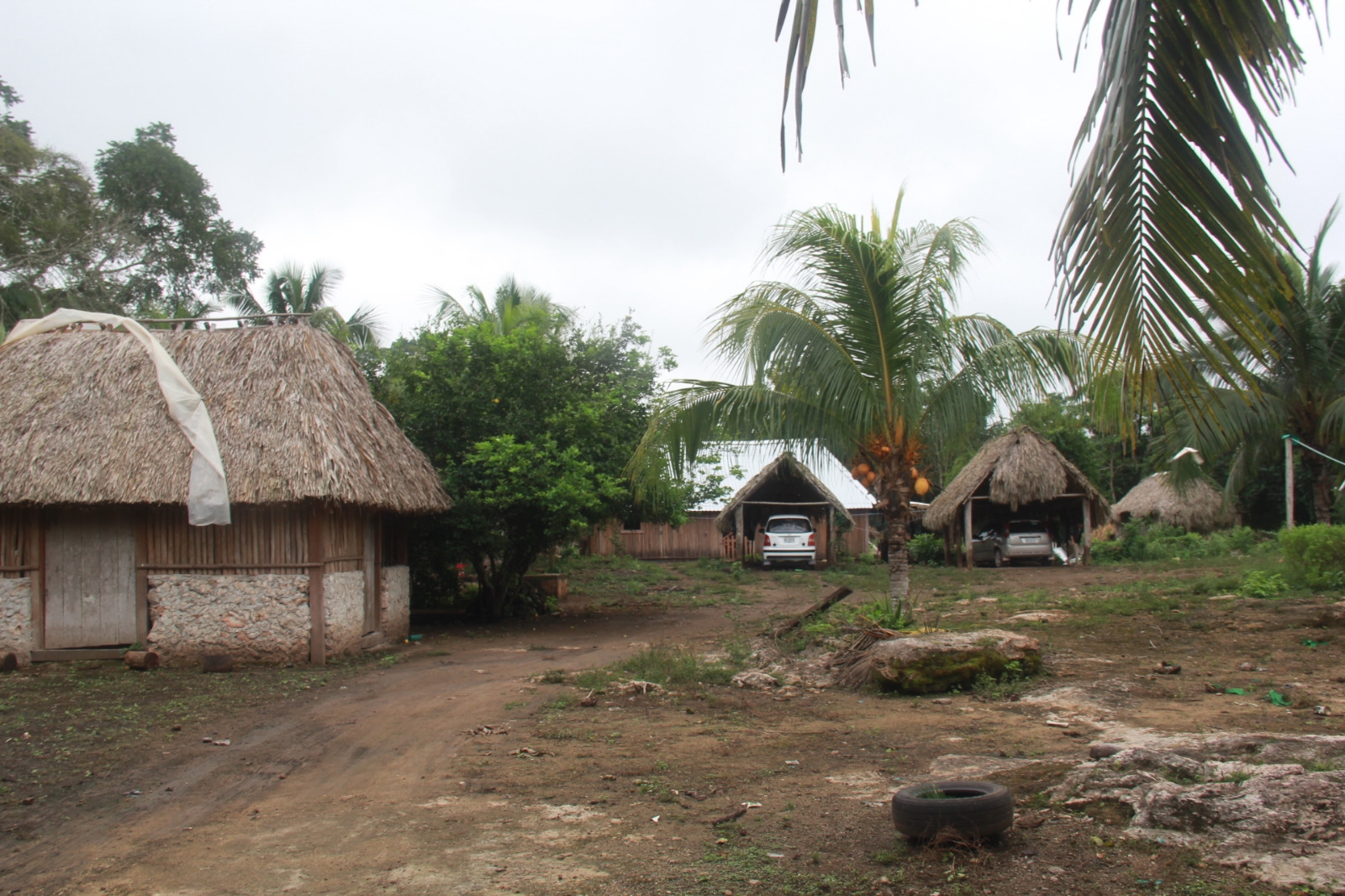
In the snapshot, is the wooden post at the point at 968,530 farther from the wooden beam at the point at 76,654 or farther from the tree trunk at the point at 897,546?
the wooden beam at the point at 76,654

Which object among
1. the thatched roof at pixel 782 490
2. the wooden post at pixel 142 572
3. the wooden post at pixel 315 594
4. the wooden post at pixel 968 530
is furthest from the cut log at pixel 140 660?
the wooden post at pixel 968 530

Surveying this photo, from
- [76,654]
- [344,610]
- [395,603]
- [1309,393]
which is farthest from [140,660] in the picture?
[1309,393]

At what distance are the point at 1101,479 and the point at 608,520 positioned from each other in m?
29.5

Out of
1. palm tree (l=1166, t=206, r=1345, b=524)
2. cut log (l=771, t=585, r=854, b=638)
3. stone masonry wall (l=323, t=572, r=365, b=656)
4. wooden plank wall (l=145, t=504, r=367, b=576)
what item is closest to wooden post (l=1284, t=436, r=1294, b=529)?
palm tree (l=1166, t=206, r=1345, b=524)

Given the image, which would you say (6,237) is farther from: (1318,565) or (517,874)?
(1318,565)

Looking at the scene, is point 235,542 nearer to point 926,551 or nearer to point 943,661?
point 943,661

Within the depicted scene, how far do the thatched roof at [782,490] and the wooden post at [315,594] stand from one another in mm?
14953

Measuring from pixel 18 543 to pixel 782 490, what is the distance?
20409 millimetres

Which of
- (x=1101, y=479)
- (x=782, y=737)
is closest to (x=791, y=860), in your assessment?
(x=782, y=737)

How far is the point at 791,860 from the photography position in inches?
165

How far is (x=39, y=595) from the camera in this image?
11.0 meters

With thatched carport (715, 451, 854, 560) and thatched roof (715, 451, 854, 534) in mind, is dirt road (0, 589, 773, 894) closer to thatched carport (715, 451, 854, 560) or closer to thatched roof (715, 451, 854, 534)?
thatched roof (715, 451, 854, 534)

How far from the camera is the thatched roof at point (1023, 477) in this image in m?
23.0

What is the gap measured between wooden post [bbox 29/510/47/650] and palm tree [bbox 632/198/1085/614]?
7.80 meters
